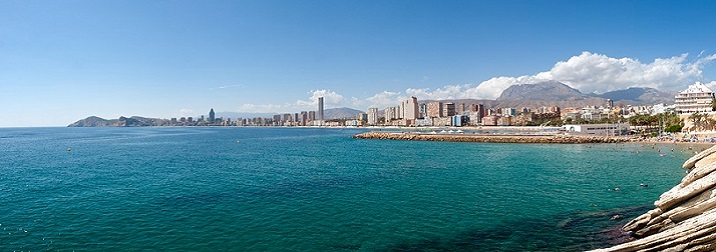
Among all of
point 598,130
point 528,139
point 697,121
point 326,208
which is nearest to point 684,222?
point 326,208

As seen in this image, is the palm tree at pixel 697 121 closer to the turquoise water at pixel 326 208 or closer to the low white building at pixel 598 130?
the low white building at pixel 598 130

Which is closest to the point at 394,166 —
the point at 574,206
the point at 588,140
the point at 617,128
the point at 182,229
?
the point at 574,206

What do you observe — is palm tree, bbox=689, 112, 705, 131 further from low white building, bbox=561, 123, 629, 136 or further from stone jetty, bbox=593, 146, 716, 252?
stone jetty, bbox=593, 146, 716, 252

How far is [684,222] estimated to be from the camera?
1325cm

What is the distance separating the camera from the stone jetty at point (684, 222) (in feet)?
39.9

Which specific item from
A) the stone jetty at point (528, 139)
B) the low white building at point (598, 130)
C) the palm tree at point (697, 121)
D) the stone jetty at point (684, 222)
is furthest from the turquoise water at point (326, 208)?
the low white building at point (598, 130)

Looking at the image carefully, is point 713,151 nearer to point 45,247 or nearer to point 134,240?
point 134,240

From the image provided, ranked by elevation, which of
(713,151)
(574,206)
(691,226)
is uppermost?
(713,151)

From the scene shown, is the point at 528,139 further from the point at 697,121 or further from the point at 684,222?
the point at 684,222

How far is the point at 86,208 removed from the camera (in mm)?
22750

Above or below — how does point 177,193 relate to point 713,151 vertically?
below

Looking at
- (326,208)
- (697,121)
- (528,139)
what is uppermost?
(697,121)

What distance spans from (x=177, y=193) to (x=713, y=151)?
105 feet

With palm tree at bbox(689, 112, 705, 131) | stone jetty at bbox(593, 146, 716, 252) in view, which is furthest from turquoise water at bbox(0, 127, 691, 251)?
palm tree at bbox(689, 112, 705, 131)
